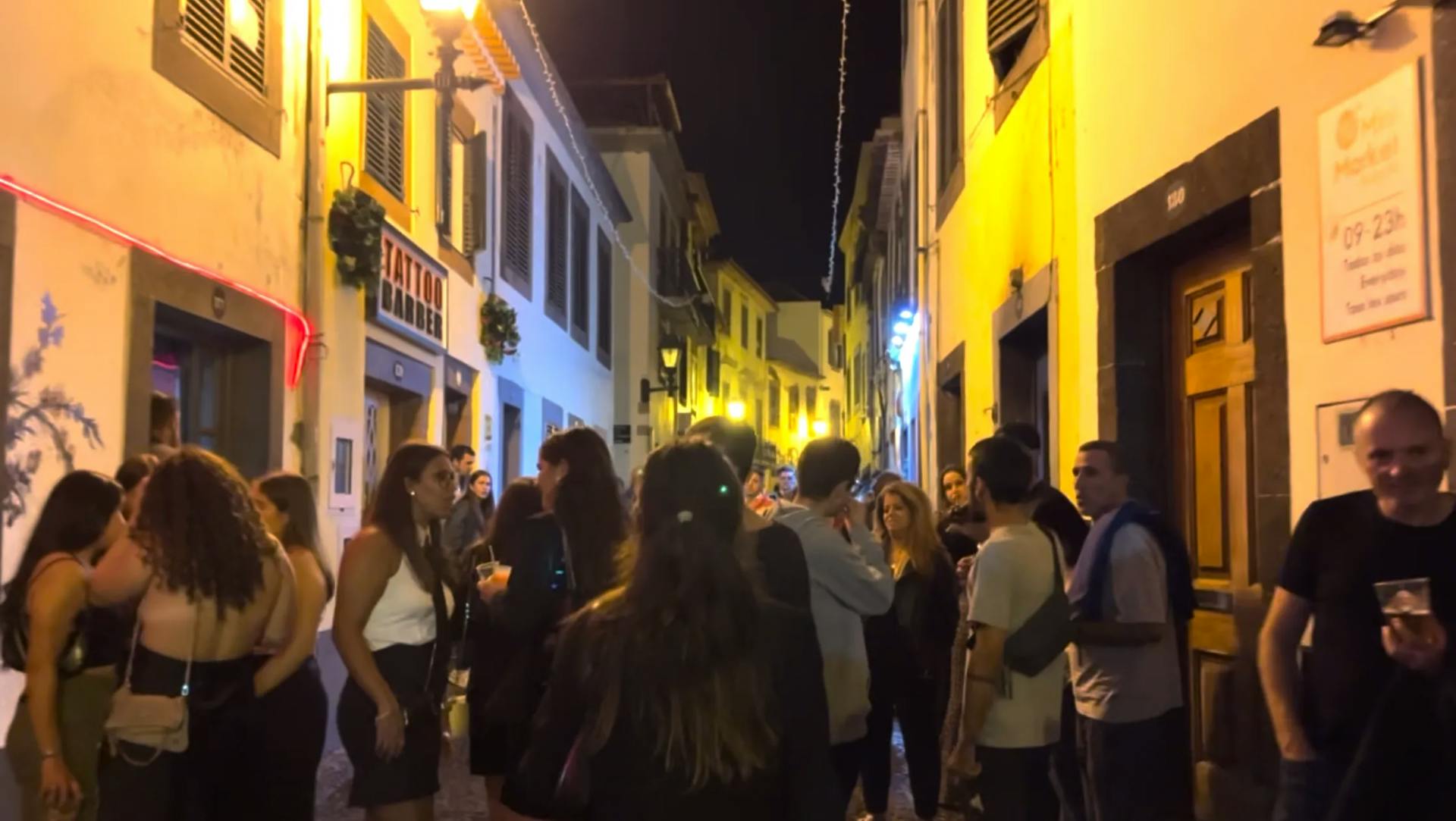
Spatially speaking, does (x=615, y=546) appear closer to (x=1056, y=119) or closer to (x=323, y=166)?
(x=1056, y=119)

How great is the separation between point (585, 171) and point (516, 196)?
5.48 meters

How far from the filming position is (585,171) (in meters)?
19.9

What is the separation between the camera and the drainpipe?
27.0ft

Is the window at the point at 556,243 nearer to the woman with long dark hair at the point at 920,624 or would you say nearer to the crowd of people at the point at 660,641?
the woman with long dark hair at the point at 920,624

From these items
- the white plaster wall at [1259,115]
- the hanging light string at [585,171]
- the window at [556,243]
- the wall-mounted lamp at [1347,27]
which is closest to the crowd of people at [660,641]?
the white plaster wall at [1259,115]

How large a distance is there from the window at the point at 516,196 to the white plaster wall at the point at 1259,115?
26.4 feet

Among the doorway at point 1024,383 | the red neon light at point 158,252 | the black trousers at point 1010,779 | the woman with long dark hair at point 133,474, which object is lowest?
the black trousers at point 1010,779

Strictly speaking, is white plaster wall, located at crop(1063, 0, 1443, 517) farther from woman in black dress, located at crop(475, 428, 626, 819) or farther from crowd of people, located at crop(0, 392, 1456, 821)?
woman in black dress, located at crop(475, 428, 626, 819)

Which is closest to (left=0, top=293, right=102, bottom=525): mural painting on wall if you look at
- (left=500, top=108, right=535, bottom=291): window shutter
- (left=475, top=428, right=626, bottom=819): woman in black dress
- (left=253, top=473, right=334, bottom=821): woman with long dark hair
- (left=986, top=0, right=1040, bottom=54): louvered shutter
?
(left=253, top=473, right=334, bottom=821): woman with long dark hair

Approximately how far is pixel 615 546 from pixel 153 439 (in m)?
3.43

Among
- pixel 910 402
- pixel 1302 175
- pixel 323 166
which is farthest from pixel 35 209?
pixel 910 402

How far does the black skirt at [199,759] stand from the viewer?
396 centimetres

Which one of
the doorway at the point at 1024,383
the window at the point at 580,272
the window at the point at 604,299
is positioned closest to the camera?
the doorway at the point at 1024,383

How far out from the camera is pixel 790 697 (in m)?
2.66
